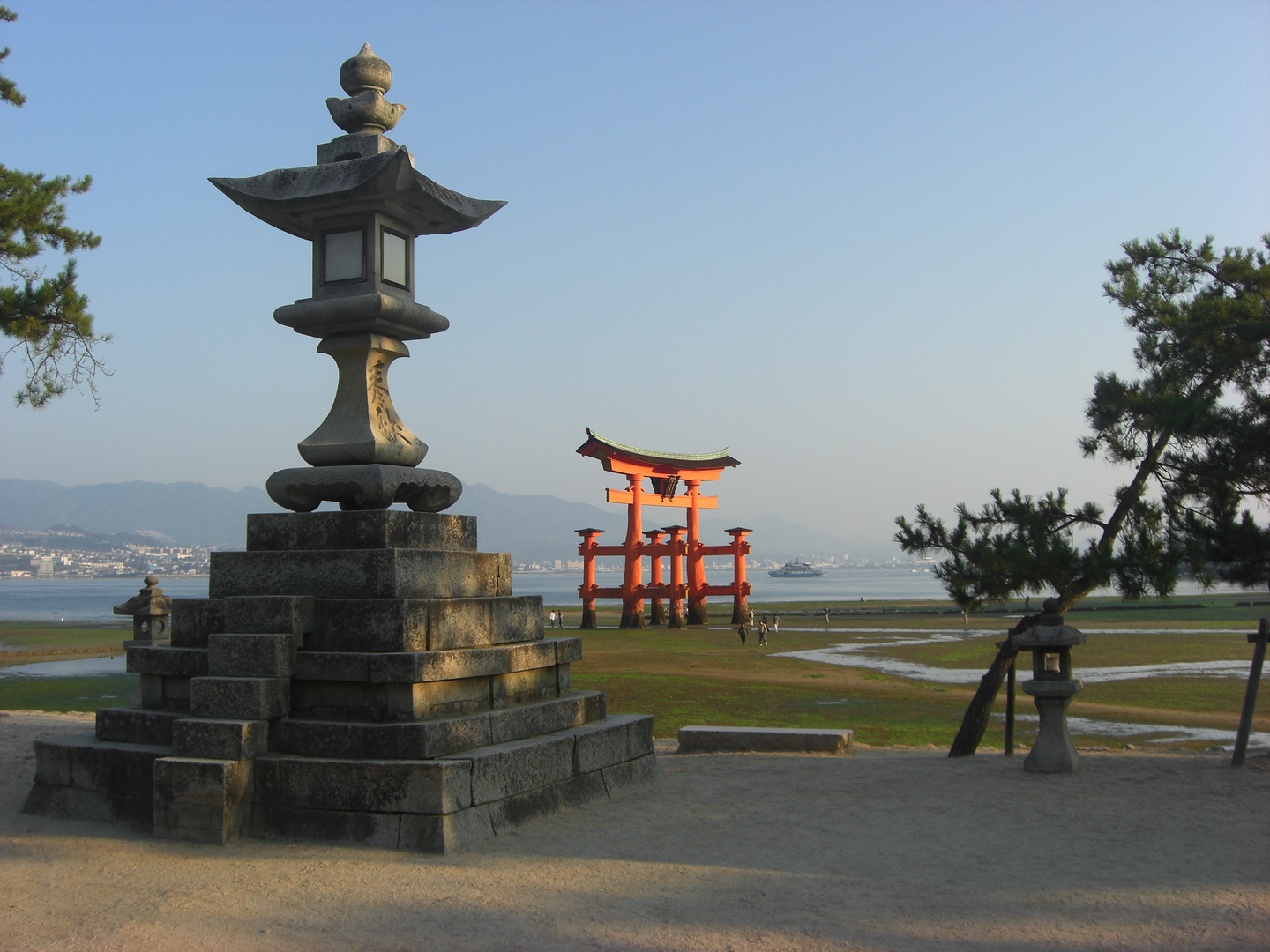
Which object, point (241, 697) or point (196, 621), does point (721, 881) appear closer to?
point (241, 697)

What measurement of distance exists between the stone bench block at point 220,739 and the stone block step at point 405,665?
421mm

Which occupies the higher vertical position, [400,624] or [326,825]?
[400,624]

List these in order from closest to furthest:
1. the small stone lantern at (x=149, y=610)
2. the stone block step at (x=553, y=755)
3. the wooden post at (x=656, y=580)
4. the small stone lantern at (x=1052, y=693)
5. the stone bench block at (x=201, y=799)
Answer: the stone bench block at (x=201, y=799) < the stone block step at (x=553, y=755) < the small stone lantern at (x=1052, y=693) < the small stone lantern at (x=149, y=610) < the wooden post at (x=656, y=580)

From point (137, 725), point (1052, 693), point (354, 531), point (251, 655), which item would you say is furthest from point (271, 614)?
point (1052, 693)

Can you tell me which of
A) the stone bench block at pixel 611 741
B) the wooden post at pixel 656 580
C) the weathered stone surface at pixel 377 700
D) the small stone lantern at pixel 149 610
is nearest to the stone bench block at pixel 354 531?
the weathered stone surface at pixel 377 700

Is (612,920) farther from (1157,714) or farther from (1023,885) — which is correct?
(1157,714)

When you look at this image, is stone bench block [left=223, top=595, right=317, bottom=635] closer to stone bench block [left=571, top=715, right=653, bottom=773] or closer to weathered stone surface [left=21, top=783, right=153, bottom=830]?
weathered stone surface [left=21, top=783, right=153, bottom=830]

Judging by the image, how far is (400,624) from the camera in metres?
5.61

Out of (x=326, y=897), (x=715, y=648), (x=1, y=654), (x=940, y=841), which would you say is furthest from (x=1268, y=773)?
(x=1, y=654)

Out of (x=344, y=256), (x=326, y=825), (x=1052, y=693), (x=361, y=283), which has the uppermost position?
(x=344, y=256)

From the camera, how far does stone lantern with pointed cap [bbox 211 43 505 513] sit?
20.9 feet

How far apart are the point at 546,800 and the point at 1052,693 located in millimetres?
4095

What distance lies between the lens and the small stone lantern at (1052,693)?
23.9 feet

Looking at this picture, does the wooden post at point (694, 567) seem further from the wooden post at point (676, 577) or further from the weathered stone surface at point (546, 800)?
the weathered stone surface at point (546, 800)
